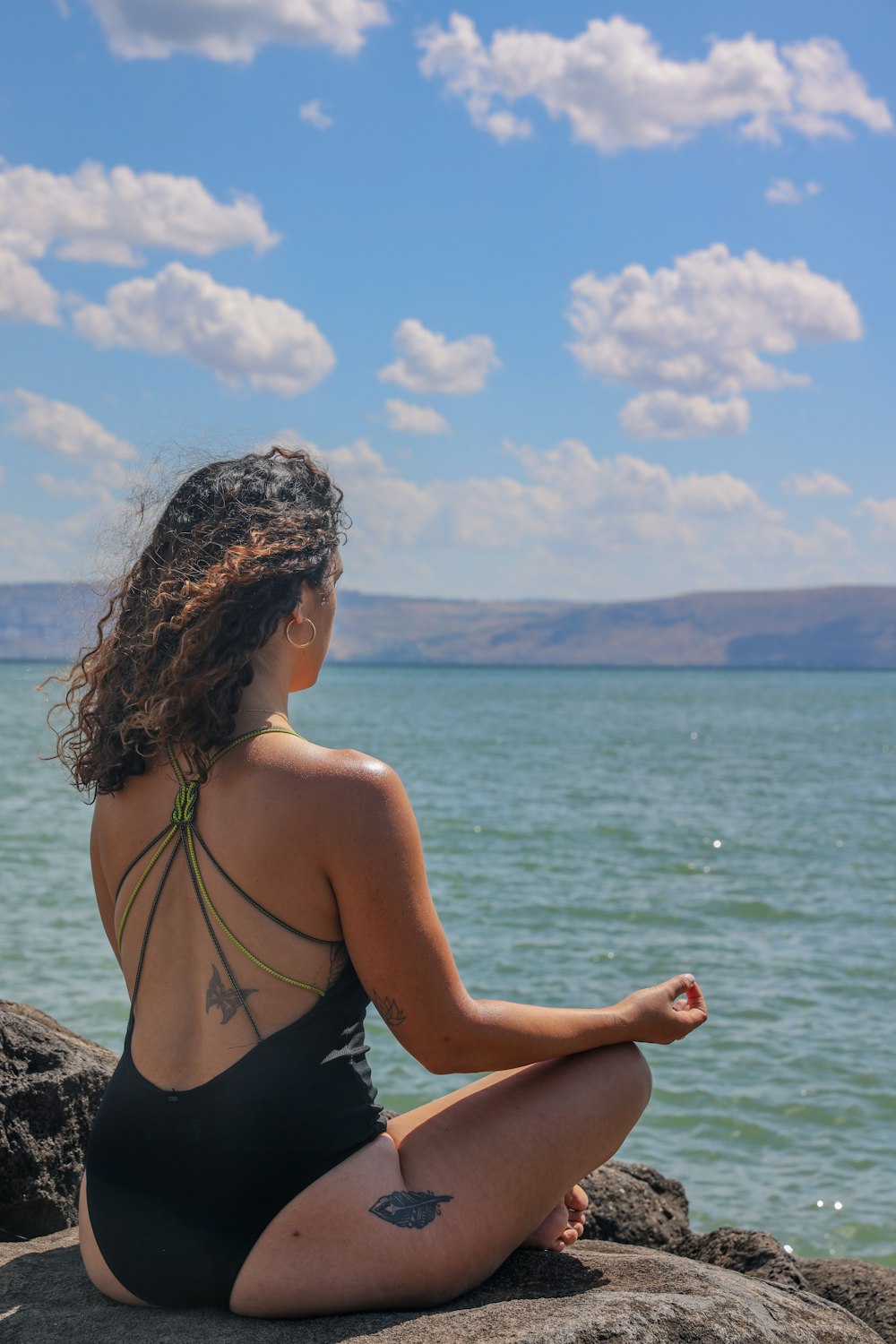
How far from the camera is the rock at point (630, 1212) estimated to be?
4031 millimetres

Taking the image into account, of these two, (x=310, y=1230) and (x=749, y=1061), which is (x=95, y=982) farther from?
(x=310, y=1230)

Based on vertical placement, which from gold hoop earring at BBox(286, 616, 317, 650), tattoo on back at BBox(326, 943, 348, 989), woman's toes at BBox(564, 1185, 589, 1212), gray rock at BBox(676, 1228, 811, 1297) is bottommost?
gray rock at BBox(676, 1228, 811, 1297)

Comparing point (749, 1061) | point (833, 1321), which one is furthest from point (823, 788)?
point (833, 1321)

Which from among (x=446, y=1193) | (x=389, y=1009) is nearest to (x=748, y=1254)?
(x=446, y=1193)

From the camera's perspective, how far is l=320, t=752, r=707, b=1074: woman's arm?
→ 7.40 feet

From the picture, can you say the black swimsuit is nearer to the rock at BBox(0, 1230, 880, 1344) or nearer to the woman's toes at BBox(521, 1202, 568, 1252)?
the rock at BBox(0, 1230, 880, 1344)

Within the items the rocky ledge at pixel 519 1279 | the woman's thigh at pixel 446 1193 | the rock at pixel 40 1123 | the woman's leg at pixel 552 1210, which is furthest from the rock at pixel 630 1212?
the rock at pixel 40 1123

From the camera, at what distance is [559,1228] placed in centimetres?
281

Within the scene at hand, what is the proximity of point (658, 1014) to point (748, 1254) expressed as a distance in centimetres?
153

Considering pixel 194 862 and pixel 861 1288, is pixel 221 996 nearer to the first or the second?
pixel 194 862

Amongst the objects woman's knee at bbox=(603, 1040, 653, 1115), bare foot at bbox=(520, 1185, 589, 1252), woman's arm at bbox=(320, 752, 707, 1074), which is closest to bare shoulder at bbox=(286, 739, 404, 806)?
woman's arm at bbox=(320, 752, 707, 1074)

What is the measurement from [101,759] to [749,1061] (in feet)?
23.6

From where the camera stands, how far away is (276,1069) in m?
2.36

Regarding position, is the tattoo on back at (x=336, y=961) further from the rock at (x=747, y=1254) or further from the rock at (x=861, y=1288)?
the rock at (x=861, y=1288)
